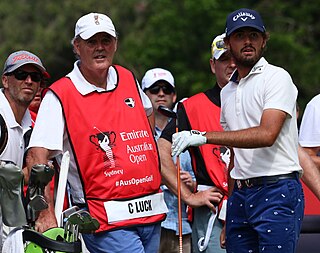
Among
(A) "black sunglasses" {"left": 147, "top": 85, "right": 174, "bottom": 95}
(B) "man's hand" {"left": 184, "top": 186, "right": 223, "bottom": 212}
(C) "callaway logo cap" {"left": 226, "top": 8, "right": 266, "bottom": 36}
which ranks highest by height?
(C) "callaway logo cap" {"left": 226, "top": 8, "right": 266, "bottom": 36}

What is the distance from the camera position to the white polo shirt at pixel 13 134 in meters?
6.74

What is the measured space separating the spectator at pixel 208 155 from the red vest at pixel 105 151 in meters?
0.90

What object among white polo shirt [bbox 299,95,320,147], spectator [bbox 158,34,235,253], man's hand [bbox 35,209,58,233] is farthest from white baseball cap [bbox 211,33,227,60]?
man's hand [bbox 35,209,58,233]

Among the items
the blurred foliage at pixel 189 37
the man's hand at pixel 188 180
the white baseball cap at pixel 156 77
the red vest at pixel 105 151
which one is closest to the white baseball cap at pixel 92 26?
the red vest at pixel 105 151

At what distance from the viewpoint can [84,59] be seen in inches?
273

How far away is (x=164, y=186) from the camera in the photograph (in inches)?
341

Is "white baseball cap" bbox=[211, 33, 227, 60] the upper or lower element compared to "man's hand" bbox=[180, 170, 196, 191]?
upper

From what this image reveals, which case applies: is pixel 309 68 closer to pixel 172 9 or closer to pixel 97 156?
pixel 172 9

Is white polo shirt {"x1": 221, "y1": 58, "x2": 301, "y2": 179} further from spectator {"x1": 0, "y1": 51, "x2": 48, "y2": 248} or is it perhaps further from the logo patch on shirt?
spectator {"x1": 0, "y1": 51, "x2": 48, "y2": 248}

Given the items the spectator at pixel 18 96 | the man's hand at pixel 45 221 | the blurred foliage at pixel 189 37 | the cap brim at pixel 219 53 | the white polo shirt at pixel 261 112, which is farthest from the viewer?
the blurred foliage at pixel 189 37

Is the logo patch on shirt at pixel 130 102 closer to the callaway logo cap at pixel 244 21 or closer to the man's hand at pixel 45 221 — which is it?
the callaway logo cap at pixel 244 21

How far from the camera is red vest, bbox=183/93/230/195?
7.59 metres

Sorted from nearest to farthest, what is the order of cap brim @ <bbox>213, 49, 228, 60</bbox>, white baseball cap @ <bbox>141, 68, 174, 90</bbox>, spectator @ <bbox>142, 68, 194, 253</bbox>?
cap brim @ <bbox>213, 49, 228, 60</bbox> < spectator @ <bbox>142, 68, 194, 253</bbox> < white baseball cap @ <bbox>141, 68, 174, 90</bbox>

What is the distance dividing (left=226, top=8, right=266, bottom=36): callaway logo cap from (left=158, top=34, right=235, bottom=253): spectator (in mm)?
1211
